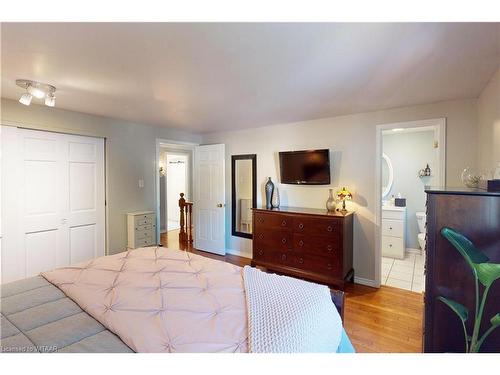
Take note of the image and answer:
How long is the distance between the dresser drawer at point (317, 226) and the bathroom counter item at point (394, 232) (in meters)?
1.93

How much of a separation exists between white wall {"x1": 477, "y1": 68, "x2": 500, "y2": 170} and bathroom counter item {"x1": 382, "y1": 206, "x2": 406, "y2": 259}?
80.0 inches

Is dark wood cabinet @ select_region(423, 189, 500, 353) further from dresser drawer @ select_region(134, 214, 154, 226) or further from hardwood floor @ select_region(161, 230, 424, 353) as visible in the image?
dresser drawer @ select_region(134, 214, 154, 226)

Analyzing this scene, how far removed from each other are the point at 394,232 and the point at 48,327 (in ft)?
15.2

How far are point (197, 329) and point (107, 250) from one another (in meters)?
3.04

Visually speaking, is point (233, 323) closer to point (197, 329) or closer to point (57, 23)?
point (197, 329)

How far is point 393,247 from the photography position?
171 inches

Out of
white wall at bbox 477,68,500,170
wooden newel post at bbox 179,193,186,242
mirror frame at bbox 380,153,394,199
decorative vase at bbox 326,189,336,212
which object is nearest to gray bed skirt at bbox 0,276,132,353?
white wall at bbox 477,68,500,170

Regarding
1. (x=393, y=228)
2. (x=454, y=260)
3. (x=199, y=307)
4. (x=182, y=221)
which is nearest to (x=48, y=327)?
(x=199, y=307)

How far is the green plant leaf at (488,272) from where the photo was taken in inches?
48.5

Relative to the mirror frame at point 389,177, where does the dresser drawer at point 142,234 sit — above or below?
below

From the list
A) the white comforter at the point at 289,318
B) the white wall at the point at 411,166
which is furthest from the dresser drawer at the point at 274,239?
the white wall at the point at 411,166

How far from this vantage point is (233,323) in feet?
3.83

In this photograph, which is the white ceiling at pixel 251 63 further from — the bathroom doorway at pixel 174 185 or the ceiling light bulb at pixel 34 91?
the bathroom doorway at pixel 174 185
